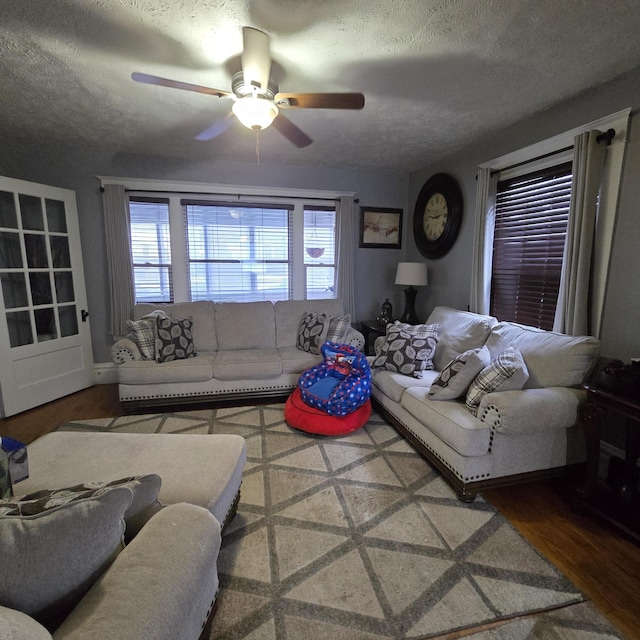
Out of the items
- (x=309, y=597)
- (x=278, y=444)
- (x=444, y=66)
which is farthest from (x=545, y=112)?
(x=309, y=597)

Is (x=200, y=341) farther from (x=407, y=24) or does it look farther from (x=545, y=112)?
(x=545, y=112)

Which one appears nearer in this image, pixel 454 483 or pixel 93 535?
pixel 93 535

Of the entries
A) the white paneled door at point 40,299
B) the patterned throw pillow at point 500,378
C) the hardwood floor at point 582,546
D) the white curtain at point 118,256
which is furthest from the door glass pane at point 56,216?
the hardwood floor at point 582,546

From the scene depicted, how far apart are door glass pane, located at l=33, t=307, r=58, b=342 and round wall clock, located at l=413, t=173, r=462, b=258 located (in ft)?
13.8

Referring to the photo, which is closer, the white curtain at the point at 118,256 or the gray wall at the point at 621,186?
the gray wall at the point at 621,186

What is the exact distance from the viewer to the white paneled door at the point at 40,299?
10.3 ft

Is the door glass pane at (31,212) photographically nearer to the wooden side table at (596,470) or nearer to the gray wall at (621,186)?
the gray wall at (621,186)

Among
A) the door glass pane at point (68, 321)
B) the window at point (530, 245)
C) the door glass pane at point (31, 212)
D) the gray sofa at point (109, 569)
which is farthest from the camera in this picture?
the door glass pane at point (68, 321)

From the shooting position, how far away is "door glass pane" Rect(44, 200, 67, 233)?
3.43 meters

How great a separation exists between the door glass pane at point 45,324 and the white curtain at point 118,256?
0.54m

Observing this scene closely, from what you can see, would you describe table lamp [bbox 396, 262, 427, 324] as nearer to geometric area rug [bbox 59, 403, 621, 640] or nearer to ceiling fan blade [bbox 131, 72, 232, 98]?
geometric area rug [bbox 59, 403, 621, 640]

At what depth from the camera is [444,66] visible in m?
2.03

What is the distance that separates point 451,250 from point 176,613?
3785mm

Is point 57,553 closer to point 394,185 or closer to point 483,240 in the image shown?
point 483,240
